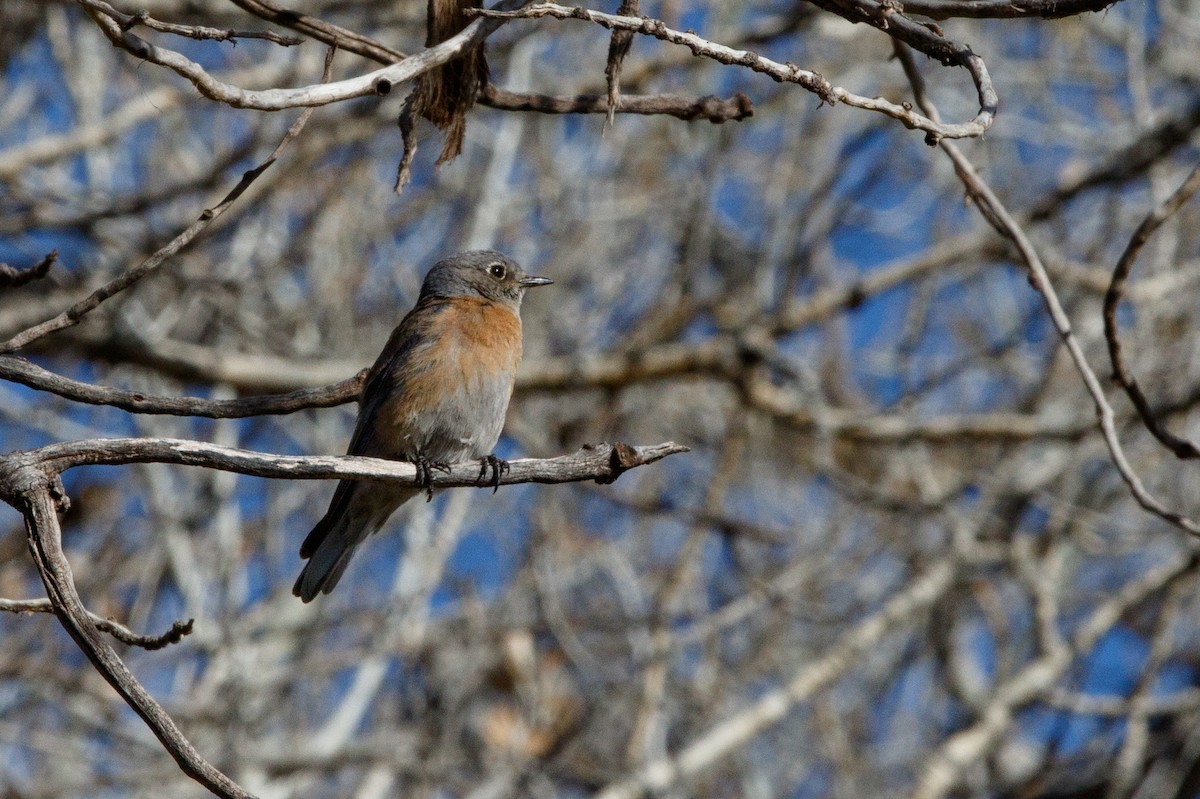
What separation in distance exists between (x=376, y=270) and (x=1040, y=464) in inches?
214

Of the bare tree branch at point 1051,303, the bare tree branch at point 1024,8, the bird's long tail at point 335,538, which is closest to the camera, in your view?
the bare tree branch at point 1024,8

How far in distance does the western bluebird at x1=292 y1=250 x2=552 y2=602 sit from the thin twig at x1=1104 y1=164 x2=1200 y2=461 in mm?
2587

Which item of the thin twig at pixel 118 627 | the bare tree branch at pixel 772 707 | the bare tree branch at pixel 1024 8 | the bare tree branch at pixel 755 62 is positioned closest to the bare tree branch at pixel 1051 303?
the bare tree branch at pixel 1024 8

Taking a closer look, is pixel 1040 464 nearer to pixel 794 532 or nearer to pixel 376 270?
pixel 794 532

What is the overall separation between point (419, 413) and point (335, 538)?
2.10ft

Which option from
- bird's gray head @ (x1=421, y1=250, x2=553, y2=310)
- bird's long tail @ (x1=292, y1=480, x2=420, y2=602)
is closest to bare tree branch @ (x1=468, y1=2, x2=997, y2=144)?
bird's long tail @ (x1=292, y1=480, x2=420, y2=602)

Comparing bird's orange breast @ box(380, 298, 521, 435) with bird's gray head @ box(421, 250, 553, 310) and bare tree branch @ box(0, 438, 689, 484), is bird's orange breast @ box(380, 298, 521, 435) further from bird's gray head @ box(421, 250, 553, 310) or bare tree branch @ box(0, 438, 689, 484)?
bare tree branch @ box(0, 438, 689, 484)

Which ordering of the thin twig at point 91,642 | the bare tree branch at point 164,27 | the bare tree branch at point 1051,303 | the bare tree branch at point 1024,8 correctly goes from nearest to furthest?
the thin twig at point 91,642 < the bare tree branch at point 164,27 < the bare tree branch at point 1024,8 < the bare tree branch at point 1051,303

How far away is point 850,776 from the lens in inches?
335

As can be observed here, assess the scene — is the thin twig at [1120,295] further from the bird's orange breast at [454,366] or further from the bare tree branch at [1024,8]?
the bird's orange breast at [454,366]

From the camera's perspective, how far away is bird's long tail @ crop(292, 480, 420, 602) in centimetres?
571

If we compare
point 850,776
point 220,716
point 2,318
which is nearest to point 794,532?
point 850,776

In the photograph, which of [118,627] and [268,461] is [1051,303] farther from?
[118,627]

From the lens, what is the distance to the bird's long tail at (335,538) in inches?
225
